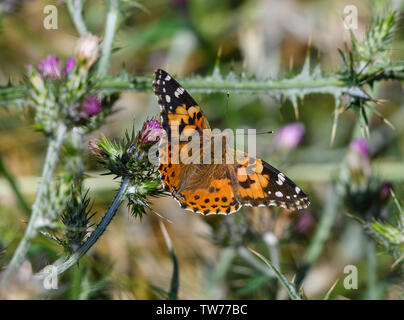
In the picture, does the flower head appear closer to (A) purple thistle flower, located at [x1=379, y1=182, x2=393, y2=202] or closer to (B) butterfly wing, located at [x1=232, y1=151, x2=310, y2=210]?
(B) butterfly wing, located at [x1=232, y1=151, x2=310, y2=210]

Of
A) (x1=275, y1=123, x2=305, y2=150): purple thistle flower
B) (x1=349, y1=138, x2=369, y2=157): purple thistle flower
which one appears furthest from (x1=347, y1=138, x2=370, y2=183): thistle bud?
(x1=275, y1=123, x2=305, y2=150): purple thistle flower

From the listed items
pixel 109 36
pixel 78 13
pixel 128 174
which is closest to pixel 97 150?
pixel 128 174

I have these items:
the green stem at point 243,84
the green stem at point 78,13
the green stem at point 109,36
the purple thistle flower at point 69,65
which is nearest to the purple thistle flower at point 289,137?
the green stem at point 243,84

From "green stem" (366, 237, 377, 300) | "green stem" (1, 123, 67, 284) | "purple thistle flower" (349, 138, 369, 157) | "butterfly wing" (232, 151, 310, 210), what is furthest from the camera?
"purple thistle flower" (349, 138, 369, 157)

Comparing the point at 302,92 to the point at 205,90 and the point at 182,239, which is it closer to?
the point at 205,90

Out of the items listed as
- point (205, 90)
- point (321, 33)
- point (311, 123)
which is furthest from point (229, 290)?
point (321, 33)

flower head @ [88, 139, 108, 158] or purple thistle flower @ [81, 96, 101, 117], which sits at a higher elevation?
purple thistle flower @ [81, 96, 101, 117]
